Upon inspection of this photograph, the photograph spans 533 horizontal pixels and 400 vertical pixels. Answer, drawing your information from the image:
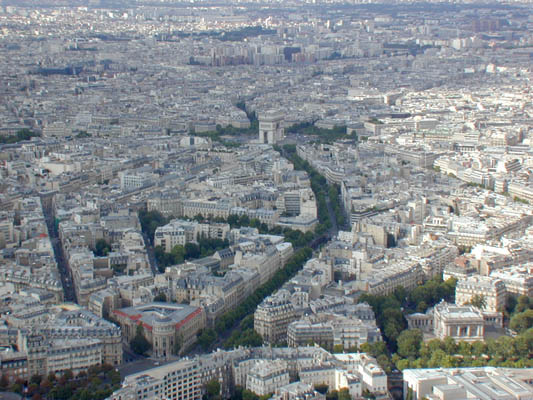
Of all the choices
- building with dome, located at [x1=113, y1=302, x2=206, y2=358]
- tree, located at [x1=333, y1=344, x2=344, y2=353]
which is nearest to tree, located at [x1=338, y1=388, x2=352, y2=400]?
tree, located at [x1=333, y1=344, x2=344, y2=353]

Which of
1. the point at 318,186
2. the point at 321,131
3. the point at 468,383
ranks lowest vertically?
the point at 321,131

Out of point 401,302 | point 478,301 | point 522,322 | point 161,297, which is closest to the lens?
point 522,322

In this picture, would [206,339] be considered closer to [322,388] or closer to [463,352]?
[322,388]

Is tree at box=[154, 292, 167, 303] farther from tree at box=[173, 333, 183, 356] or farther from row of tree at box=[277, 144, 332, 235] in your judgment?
row of tree at box=[277, 144, 332, 235]

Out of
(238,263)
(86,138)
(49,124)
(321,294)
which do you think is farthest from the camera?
(49,124)

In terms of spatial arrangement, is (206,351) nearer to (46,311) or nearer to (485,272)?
(46,311)

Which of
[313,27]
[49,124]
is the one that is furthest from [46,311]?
[313,27]

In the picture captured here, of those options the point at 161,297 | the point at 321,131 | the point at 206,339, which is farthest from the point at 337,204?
the point at 321,131
